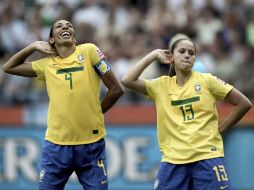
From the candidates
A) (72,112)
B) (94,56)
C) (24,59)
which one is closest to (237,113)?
(94,56)

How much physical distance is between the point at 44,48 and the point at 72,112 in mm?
760

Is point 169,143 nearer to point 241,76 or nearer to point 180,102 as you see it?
point 180,102

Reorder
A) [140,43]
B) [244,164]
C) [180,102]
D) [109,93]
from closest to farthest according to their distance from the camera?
[180,102] → [109,93] → [244,164] → [140,43]

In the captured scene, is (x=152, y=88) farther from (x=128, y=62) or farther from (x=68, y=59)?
(x=128, y=62)

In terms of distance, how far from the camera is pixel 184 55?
899 cm

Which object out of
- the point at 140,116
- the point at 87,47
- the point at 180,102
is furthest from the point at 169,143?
the point at 140,116

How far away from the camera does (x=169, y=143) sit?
9.00m

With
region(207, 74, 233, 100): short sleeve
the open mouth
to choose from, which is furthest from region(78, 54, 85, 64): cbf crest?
region(207, 74, 233, 100): short sleeve

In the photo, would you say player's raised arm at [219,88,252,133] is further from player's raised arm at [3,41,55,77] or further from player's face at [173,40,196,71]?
player's raised arm at [3,41,55,77]

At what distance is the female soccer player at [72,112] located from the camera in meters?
9.18

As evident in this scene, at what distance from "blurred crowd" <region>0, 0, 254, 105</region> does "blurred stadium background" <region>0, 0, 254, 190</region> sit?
0.06 feet

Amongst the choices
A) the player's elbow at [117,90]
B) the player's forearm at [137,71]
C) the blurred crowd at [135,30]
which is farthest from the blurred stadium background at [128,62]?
the player's forearm at [137,71]

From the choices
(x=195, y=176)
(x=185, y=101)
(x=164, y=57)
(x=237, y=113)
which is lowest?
(x=195, y=176)

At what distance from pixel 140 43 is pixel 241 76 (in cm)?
204
